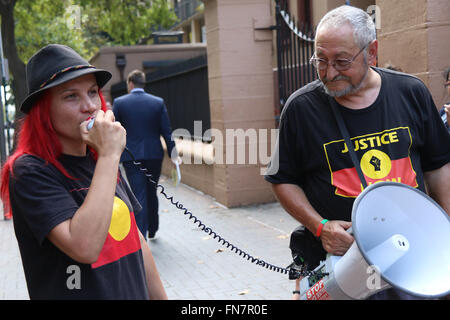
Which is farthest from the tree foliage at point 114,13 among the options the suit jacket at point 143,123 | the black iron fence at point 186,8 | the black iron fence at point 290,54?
the black iron fence at point 186,8

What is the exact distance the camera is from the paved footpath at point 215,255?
18.0 feet

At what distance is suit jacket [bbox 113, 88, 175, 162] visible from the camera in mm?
7445

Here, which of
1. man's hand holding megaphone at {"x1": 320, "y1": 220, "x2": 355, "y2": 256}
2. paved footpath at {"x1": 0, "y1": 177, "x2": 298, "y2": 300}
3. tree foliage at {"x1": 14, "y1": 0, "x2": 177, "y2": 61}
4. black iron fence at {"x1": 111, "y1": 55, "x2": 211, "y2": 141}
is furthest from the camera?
tree foliage at {"x1": 14, "y1": 0, "x2": 177, "y2": 61}

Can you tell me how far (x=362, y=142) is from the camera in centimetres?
268

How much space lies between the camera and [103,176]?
1.94m

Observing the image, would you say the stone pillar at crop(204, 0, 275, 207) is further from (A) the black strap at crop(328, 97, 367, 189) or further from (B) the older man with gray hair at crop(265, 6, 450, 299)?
(A) the black strap at crop(328, 97, 367, 189)

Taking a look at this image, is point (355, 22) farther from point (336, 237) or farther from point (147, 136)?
point (147, 136)

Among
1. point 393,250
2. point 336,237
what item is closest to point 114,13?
point 336,237

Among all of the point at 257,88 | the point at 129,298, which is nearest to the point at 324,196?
the point at 129,298

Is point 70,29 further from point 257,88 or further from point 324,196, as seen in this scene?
point 324,196

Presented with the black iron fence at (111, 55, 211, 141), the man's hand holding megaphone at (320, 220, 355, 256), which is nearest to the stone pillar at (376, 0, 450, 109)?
the man's hand holding megaphone at (320, 220, 355, 256)

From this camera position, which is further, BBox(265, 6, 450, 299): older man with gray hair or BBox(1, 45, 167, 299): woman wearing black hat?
BBox(265, 6, 450, 299): older man with gray hair

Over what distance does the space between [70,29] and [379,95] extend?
27.3 m

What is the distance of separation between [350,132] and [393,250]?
663mm
